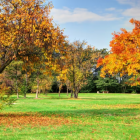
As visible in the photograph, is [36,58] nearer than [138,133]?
No

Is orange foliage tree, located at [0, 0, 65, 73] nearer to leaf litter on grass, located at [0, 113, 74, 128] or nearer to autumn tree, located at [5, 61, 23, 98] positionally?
leaf litter on grass, located at [0, 113, 74, 128]

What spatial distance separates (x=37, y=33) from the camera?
426 inches

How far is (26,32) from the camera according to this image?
432 inches

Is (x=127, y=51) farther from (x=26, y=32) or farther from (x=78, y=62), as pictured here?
(x=78, y=62)

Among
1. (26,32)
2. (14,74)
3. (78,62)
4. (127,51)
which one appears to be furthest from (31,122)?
(14,74)

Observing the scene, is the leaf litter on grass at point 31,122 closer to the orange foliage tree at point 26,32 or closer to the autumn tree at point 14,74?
the orange foliage tree at point 26,32

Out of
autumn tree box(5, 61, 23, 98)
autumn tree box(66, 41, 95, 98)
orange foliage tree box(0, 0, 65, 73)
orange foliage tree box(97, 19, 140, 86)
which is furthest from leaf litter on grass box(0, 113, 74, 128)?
autumn tree box(5, 61, 23, 98)

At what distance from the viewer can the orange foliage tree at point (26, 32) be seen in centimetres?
1084

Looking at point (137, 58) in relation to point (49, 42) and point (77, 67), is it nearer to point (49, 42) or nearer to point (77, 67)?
point (49, 42)

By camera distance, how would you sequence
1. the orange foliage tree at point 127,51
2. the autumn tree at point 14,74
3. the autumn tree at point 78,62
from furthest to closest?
the autumn tree at point 14,74 < the autumn tree at point 78,62 < the orange foliage tree at point 127,51

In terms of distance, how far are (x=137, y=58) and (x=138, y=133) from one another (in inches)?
433

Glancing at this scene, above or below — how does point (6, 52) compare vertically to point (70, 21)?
below

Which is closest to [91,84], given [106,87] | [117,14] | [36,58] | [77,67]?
[106,87]

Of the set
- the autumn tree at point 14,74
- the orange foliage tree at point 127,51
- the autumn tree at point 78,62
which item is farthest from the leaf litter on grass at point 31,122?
the autumn tree at point 14,74
